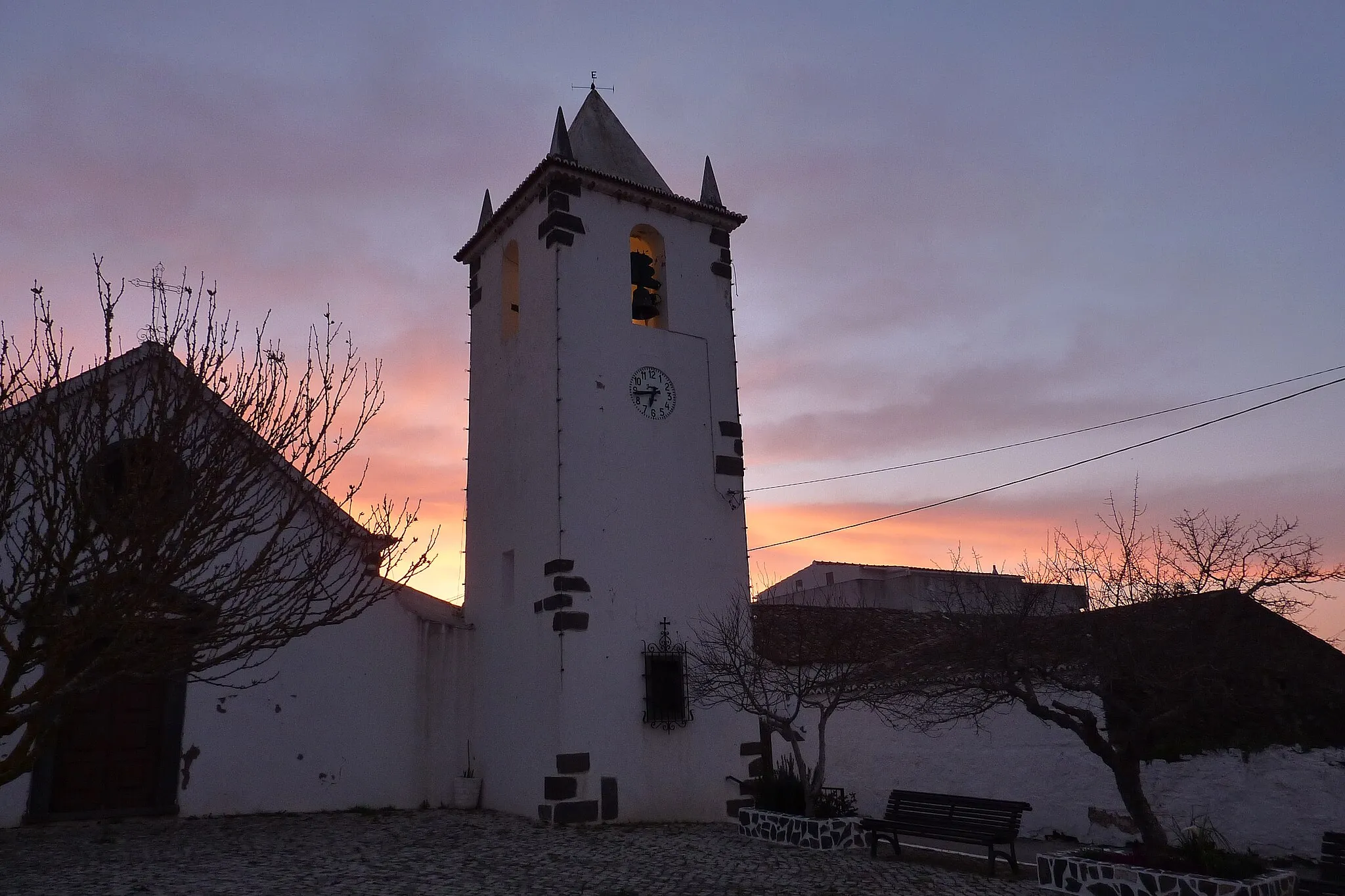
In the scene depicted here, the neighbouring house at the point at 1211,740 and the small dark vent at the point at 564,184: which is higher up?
the small dark vent at the point at 564,184

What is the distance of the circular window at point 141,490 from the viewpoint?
667 centimetres

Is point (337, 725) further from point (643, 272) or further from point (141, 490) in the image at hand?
point (643, 272)

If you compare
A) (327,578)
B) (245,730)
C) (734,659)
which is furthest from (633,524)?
(245,730)

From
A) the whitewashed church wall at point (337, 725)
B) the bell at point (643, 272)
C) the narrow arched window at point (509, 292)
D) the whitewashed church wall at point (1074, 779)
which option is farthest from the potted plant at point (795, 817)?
the narrow arched window at point (509, 292)

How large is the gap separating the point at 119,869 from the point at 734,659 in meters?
6.52

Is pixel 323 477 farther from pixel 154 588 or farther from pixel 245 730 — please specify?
pixel 245 730

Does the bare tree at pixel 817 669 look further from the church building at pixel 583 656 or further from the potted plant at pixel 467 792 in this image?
the potted plant at pixel 467 792

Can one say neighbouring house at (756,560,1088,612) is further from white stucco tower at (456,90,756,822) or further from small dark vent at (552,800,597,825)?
small dark vent at (552,800,597,825)

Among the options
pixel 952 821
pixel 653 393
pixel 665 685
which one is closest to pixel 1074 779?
pixel 952 821

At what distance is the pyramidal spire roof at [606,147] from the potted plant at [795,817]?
8.92 meters

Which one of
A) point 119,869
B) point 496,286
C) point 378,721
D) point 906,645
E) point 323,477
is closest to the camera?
point 323,477

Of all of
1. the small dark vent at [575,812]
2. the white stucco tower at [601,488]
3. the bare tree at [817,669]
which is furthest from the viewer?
the white stucco tower at [601,488]

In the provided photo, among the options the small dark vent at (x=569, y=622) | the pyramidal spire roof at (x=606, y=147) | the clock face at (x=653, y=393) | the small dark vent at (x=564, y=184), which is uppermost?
the pyramidal spire roof at (x=606, y=147)

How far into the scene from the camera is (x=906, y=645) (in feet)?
48.3
